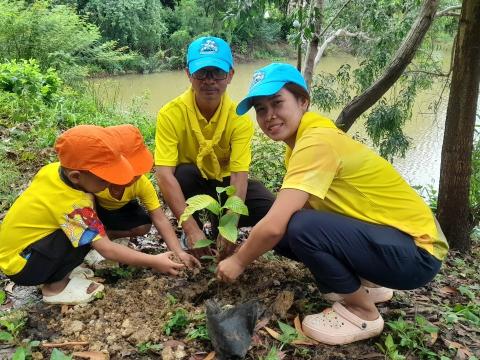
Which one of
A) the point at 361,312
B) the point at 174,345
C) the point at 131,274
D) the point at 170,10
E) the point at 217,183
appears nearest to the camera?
the point at 174,345

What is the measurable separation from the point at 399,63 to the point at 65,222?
3.84 m

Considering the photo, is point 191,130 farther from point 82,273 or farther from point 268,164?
point 268,164

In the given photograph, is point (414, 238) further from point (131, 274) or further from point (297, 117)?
point (131, 274)

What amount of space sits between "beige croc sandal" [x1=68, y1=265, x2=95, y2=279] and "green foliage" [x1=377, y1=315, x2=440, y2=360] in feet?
4.93

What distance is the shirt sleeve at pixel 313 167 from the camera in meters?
1.75

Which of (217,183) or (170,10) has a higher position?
(170,10)

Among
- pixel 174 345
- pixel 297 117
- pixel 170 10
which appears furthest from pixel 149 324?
pixel 170 10

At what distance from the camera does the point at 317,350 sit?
188 centimetres

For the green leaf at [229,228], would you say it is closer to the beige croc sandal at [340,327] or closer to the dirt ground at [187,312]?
the dirt ground at [187,312]

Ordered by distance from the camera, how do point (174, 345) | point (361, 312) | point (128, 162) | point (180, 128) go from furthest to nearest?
1. point (180, 128)
2. point (128, 162)
3. point (361, 312)
4. point (174, 345)

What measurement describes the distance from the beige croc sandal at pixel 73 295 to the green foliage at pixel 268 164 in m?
2.39

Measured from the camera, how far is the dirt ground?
1.86 metres

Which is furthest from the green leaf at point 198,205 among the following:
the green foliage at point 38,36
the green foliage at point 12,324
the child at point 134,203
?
the green foliage at point 38,36

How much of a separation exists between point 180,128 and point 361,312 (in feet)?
4.87
